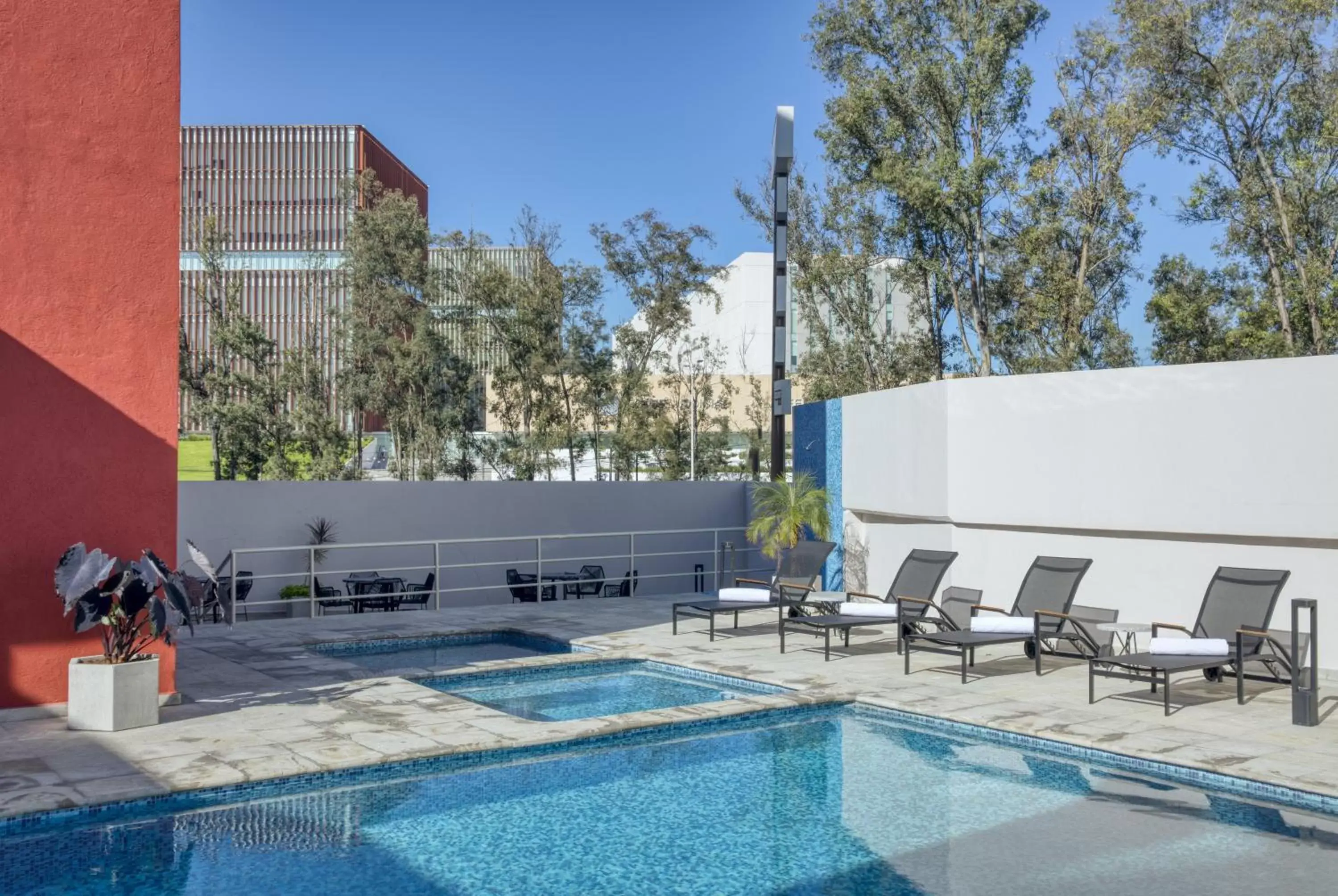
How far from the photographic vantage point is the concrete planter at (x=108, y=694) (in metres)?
6.59

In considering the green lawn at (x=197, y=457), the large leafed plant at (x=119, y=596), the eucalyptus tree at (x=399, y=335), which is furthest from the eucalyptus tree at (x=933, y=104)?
the large leafed plant at (x=119, y=596)

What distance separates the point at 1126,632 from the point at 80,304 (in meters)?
7.45

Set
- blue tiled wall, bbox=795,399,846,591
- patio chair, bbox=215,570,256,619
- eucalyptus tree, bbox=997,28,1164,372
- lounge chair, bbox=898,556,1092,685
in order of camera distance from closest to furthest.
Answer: lounge chair, bbox=898,556,1092,685 < patio chair, bbox=215,570,256,619 < blue tiled wall, bbox=795,399,846,591 < eucalyptus tree, bbox=997,28,1164,372

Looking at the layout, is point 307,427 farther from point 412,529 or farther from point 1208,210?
point 1208,210

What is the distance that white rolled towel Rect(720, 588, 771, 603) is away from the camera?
10.6 m

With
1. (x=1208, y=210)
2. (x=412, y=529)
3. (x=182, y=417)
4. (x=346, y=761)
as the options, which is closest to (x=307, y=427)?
(x=182, y=417)

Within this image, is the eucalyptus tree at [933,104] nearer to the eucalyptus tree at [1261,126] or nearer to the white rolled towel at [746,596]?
the eucalyptus tree at [1261,126]

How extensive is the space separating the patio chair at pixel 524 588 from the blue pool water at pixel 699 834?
888 cm

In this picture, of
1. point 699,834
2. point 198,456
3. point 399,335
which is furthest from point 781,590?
point 198,456

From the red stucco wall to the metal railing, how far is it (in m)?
4.02

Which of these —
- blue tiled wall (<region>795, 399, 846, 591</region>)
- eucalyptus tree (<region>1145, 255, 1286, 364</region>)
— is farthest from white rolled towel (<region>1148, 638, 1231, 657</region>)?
eucalyptus tree (<region>1145, 255, 1286, 364</region>)

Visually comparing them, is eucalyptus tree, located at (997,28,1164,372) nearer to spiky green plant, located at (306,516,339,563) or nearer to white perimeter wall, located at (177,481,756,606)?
white perimeter wall, located at (177,481,756,606)

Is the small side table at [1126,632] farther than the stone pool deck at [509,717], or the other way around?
the small side table at [1126,632]

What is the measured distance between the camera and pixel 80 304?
7.15 meters
